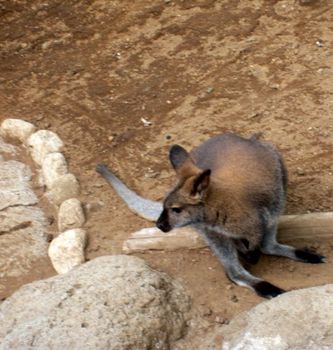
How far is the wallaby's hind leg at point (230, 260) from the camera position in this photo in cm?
489

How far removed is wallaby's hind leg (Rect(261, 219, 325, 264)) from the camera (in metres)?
5.02

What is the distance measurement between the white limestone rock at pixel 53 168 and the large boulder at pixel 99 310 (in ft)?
4.59

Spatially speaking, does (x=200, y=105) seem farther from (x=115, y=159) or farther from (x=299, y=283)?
(x=299, y=283)

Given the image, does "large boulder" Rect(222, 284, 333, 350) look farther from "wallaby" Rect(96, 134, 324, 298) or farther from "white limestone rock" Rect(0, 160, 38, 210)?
"white limestone rock" Rect(0, 160, 38, 210)

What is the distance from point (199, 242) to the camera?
521 cm

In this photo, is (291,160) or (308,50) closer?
(291,160)

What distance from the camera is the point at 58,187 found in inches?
233

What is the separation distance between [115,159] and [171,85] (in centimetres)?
115

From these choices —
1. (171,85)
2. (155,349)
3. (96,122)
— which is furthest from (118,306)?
(171,85)

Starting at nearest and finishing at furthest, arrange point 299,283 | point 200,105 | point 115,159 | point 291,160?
point 299,283, point 291,160, point 115,159, point 200,105

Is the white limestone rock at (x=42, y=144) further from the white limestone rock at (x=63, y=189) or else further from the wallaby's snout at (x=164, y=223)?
the wallaby's snout at (x=164, y=223)

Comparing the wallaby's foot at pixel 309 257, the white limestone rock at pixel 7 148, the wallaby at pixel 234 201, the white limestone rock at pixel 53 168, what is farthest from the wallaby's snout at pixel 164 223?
the white limestone rock at pixel 7 148

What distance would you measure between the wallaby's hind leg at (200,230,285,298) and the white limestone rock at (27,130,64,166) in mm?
1915

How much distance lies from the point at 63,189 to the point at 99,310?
1713mm
